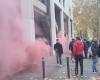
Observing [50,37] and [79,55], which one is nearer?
[79,55]

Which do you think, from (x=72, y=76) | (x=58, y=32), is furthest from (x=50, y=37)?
(x=72, y=76)

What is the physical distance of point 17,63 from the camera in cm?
1355

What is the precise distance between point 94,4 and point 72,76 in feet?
129

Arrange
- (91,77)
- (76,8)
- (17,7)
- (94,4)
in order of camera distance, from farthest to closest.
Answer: (76,8)
(94,4)
(91,77)
(17,7)

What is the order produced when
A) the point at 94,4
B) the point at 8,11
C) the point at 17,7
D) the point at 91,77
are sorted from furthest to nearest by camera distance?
the point at 94,4 → the point at 91,77 → the point at 17,7 → the point at 8,11

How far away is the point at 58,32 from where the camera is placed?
138 ft

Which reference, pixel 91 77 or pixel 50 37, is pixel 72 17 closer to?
pixel 50 37

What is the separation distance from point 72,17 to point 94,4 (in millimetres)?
7620

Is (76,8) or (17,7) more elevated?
(76,8)

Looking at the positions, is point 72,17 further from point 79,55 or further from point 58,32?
point 79,55

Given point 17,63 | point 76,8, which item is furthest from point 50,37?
point 76,8

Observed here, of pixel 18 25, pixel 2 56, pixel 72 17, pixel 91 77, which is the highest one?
pixel 72 17

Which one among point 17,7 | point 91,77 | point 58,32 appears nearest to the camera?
point 17,7

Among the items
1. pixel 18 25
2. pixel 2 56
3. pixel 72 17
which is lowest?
pixel 2 56
